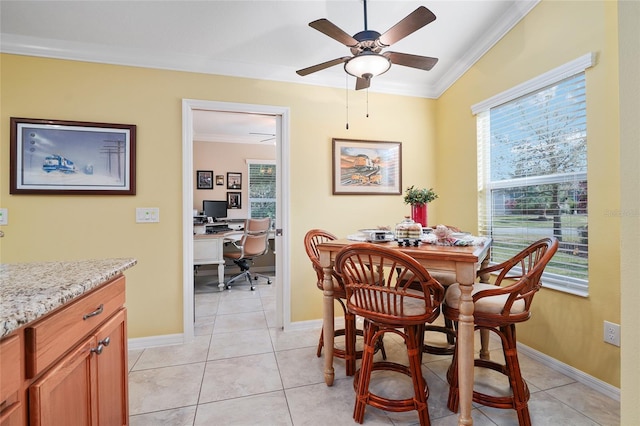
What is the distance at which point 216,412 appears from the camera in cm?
168

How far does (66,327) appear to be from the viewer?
875 millimetres

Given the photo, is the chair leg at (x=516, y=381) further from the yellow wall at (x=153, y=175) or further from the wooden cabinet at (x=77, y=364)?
the wooden cabinet at (x=77, y=364)

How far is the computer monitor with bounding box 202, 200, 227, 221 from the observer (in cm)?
525

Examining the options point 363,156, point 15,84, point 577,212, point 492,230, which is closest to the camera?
point 577,212

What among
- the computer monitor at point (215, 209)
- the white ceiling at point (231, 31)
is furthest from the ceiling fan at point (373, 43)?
the computer monitor at point (215, 209)

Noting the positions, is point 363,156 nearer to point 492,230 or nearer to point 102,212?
point 492,230

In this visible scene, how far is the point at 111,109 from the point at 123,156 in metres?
0.40

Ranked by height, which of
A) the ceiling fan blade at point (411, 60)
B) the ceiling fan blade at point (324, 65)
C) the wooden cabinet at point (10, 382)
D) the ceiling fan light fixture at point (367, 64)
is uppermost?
the ceiling fan blade at point (411, 60)

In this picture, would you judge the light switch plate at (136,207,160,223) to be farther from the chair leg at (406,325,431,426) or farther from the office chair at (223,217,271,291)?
the chair leg at (406,325,431,426)

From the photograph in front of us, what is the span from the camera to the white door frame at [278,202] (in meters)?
2.59

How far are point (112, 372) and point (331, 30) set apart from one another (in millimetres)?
1975

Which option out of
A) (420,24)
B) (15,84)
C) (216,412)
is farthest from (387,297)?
(15,84)

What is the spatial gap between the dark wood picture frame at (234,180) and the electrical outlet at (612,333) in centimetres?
527

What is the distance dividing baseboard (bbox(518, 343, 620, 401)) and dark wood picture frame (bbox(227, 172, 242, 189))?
4882 millimetres
